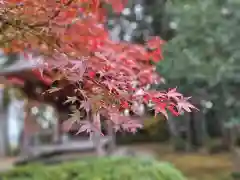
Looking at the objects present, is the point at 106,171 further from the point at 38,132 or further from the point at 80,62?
the point at 38,132

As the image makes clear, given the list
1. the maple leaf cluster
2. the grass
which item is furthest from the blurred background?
the maple leaf cluster

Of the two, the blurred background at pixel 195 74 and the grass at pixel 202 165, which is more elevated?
the blurred background at pixel 195 74

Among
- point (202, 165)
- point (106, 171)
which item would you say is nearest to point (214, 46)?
point (202, 165)

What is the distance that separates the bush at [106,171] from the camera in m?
3.73

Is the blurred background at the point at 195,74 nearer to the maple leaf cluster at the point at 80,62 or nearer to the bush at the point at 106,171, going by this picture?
the bush at the point at 106,171

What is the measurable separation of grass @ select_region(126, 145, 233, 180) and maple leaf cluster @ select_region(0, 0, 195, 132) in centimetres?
449

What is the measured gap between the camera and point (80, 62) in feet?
5.96

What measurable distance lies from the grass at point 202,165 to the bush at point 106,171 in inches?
98.5

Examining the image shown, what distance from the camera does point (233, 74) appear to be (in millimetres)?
5980

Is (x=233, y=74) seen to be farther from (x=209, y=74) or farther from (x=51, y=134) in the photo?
(x=51, y=134)

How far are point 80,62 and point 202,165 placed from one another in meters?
5.99

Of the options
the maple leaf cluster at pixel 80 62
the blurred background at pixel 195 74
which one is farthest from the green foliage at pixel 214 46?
the maple leaf cluster at pixel 80 62

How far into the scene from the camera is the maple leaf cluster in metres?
1.82

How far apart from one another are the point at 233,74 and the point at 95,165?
2.86m
